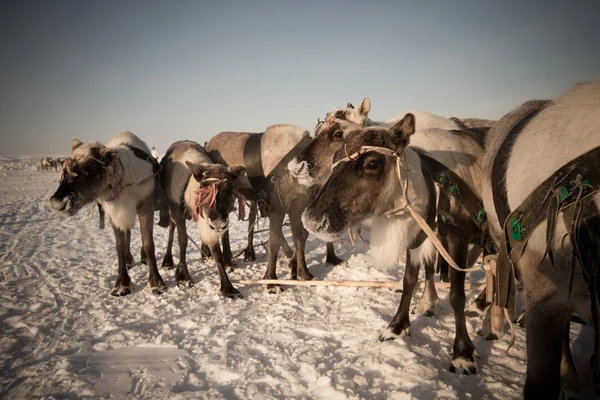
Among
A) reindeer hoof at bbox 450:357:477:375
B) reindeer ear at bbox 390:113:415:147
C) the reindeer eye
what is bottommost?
reindeer hoof at bbox 450:357:477:375

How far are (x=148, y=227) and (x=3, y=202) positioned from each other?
1475 centimetres

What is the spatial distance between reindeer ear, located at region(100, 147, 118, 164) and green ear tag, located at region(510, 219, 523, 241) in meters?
5.26

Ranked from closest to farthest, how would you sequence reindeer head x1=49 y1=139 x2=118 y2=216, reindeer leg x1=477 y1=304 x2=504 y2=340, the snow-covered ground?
the snow-covered ground
reindeer leg x1=477 y1=304 x2=504 y2=340
reindeer head x1=49 y1=139 x2=118 y2=216

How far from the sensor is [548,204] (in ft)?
5.42

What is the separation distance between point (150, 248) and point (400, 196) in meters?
4.45

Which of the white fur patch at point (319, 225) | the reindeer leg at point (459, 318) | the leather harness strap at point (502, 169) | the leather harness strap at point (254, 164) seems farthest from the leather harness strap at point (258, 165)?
the leather harness strap at point (502, 169)

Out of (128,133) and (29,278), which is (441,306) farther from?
(29,278)

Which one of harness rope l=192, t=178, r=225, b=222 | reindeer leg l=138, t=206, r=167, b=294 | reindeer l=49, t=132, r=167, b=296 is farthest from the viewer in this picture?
reindeer leg l=138, t=206, r=167, b=294

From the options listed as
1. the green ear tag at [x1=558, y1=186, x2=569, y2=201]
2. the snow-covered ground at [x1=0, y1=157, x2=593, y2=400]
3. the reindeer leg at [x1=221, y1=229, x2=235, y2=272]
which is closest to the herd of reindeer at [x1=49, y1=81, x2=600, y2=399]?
the green ear tag at [x1=558, y1=186, x2=569, y2=201]

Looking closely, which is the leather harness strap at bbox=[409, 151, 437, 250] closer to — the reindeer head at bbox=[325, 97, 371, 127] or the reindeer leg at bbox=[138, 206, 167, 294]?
the reindeer head at bbox=[325, 97, 371, 127]

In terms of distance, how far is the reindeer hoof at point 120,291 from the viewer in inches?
188

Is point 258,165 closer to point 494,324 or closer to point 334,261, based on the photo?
point 334,261

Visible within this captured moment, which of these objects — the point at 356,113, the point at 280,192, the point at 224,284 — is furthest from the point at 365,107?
the point at 224,284

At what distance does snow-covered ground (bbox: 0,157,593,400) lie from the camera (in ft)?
8.71
